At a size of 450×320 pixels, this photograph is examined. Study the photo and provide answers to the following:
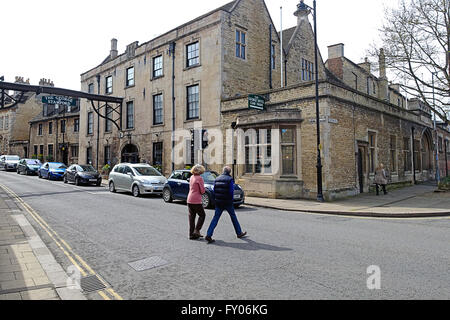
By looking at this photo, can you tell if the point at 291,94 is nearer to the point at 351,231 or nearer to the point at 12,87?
the point at 351,231

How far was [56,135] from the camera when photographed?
123 feet

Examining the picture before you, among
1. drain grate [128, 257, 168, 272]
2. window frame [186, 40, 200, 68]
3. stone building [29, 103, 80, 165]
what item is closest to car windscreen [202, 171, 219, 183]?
drain grate [128, 257, 168, 272]

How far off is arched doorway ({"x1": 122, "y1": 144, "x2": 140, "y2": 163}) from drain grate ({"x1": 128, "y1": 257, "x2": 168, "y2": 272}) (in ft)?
67.2

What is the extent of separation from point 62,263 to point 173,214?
477 cm

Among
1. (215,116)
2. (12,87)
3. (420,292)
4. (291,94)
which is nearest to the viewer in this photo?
(420,292)

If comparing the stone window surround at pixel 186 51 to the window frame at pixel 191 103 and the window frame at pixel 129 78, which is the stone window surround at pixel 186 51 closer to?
the window frame at pixel 191 103

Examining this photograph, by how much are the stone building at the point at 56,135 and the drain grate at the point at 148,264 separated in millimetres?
32040

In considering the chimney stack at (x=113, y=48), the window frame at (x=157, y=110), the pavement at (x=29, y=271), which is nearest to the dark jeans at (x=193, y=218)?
the pavement at (x=29, y=271)

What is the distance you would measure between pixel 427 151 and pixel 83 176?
93.0 feet

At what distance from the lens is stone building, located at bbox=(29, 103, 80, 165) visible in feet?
118
